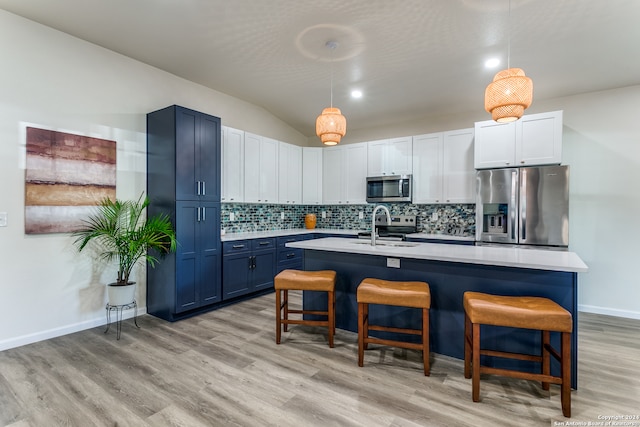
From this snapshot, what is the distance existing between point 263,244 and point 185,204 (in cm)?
135

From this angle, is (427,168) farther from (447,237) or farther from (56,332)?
(56,332)

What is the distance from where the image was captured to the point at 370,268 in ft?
9.55

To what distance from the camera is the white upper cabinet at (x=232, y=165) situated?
4301 mm

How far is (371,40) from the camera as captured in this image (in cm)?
306

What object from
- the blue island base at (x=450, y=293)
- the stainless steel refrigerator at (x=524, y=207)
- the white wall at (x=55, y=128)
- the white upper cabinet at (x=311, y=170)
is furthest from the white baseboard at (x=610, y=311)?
the white wall at (x=55, y=128)

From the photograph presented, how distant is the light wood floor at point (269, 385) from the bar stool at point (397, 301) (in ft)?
0.68

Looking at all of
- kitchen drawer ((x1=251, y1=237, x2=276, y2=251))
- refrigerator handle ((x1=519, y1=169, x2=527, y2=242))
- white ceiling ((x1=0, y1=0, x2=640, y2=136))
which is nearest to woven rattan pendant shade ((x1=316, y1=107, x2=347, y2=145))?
white ceiling ((x1=0, y1=0, x2=640, y2=136))

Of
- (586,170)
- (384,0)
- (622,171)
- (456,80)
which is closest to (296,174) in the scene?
(456,80)

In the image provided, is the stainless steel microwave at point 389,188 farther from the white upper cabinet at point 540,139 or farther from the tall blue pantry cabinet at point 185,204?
the tall blue pantry cabinet at point 185,204

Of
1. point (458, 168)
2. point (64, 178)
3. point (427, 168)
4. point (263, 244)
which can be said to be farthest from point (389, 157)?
point (64, 178)

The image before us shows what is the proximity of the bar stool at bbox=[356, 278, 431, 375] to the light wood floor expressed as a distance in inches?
8.1

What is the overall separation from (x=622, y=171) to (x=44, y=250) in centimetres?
650

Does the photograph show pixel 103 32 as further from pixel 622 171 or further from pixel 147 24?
pixel 622 171

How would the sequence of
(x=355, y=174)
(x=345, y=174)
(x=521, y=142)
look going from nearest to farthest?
(x=521, y=142), (x=355, y=174), (x=345, y=174)
